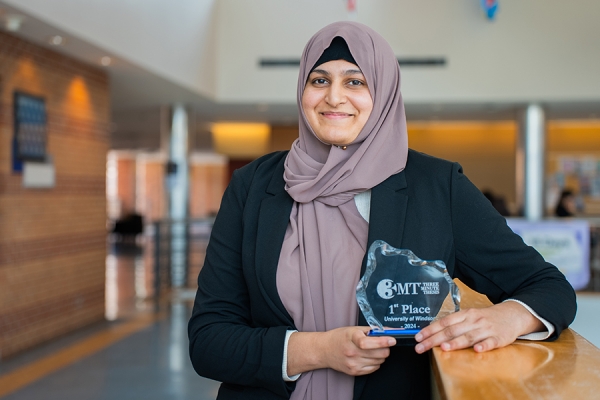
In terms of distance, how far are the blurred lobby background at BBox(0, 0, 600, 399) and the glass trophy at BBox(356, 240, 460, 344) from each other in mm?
2340

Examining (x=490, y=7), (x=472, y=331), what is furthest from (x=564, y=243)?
(x=472, y=331)

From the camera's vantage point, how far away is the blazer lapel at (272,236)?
1373mm

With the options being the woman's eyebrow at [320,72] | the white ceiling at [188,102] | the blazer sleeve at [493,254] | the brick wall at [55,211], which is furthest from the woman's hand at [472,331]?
the brick wall at [55,211]

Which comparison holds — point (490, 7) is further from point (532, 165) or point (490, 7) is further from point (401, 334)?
point (401, 334)

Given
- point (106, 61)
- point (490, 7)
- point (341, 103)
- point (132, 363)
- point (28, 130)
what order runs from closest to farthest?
1. point (341, 103)
2. point (132, 363)
3. point (28, 130)
4. point (106, 61)
5. point (490, 7)

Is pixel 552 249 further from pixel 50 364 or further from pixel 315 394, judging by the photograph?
pixel 315 394

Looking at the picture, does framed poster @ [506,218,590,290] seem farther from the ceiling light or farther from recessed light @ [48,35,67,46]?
the ceiling light

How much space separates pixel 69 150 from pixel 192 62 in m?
2.49

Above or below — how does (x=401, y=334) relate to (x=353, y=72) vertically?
below

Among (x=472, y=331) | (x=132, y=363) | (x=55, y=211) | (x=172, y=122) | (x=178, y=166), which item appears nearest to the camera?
(x=472, y=331)

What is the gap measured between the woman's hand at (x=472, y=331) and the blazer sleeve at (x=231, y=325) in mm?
292

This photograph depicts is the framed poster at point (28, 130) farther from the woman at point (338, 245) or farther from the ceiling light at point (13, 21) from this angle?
the woman at point (338, 245)

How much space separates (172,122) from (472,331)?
10081 millimetres

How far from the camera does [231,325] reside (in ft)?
4.57
